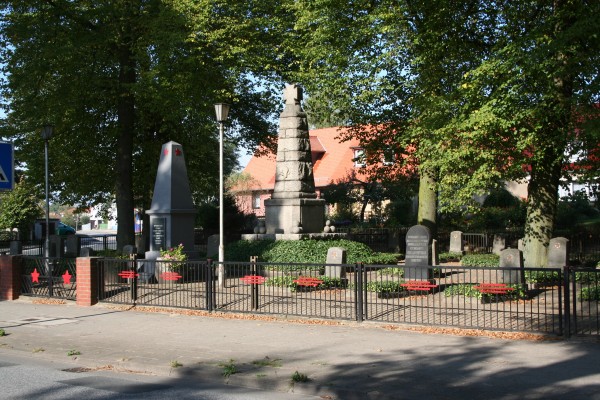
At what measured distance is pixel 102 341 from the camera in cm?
1129

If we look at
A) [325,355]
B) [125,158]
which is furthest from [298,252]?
[325,355]

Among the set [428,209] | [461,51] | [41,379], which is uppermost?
[461,51]

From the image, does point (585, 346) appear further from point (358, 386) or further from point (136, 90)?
point (136, 90)

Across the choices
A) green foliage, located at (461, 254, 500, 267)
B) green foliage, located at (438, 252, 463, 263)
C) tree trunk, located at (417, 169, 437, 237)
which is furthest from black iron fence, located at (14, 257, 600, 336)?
green foliage, located at (438, 252, 463, 263)

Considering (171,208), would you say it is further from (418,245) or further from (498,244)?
(498,244)

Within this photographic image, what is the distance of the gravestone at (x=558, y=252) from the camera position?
20438 mm

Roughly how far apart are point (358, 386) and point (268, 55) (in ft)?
73.4

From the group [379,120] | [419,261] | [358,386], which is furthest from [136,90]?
[358,386]

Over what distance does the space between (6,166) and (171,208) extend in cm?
982

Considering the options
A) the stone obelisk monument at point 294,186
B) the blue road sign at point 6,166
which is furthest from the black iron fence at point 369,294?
the stone obelisk monument at point 294,186

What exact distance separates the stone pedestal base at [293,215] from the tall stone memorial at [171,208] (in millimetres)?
3649

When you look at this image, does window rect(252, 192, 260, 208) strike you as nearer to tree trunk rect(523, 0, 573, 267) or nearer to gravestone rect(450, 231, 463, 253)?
gravestone rect(450, 231, 463, 253)

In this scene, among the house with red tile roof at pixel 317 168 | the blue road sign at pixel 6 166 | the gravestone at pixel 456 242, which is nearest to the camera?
the blue road sign at pixel 6 166

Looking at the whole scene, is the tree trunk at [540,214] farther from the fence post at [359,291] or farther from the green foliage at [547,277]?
the fence post at [359,291]
